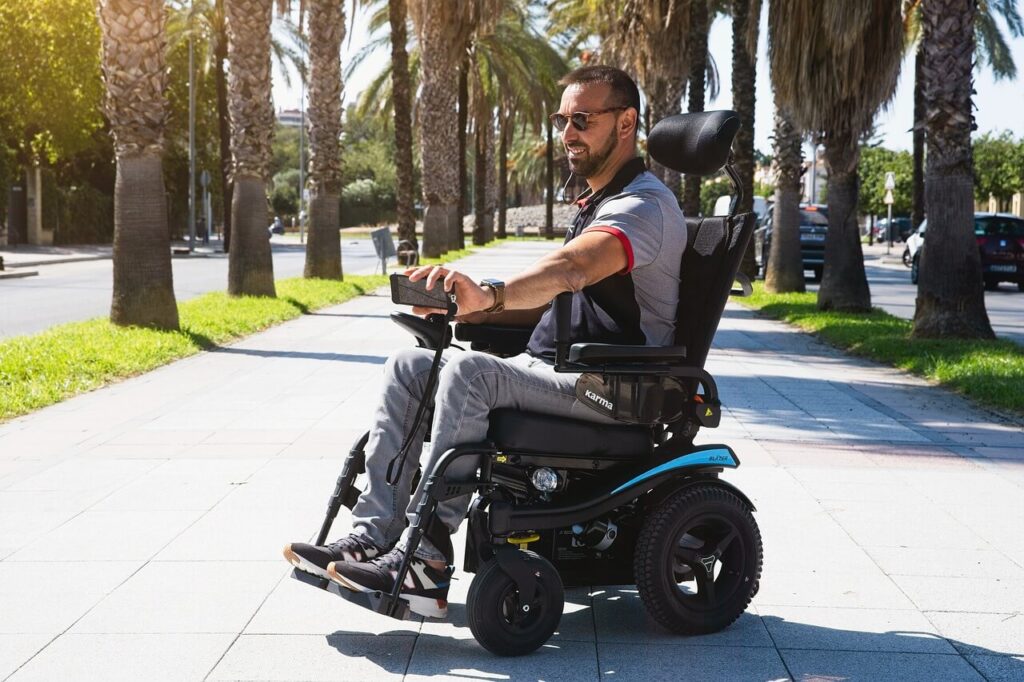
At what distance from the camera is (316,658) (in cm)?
381

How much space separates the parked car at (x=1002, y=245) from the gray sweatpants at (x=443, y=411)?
24100 mm

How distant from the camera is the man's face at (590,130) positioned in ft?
13.9

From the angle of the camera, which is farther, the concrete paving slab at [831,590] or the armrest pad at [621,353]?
the concrete paving slab at [831,590]

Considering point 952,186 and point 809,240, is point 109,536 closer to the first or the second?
point 952,186

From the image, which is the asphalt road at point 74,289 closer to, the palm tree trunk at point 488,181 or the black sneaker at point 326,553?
the black sneaker at point 326,553

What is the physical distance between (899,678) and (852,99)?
14.8 metres

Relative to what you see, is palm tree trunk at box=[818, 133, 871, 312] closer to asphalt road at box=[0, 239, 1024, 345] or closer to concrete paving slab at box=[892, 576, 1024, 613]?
asphalt road at box=[0, 239, 1024, 345]

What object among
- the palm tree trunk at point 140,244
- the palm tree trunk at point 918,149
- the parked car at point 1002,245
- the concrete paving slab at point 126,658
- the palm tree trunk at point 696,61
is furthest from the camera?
the palm tree trunk at point 918,149

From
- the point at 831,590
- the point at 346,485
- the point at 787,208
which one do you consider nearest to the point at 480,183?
the point at 787,208

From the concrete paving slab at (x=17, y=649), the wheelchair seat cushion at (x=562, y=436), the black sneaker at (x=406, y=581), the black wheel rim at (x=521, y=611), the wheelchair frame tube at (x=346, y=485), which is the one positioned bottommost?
the concrete paving slab at (x=17, y=649)

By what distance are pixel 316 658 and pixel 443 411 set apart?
2.76 feet

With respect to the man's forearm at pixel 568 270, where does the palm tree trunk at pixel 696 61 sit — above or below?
above

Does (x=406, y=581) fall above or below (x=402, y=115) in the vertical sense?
below

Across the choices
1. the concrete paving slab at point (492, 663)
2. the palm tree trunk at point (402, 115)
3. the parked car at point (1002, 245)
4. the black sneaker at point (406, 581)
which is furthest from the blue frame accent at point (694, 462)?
the parked car at point (1002, 245)
